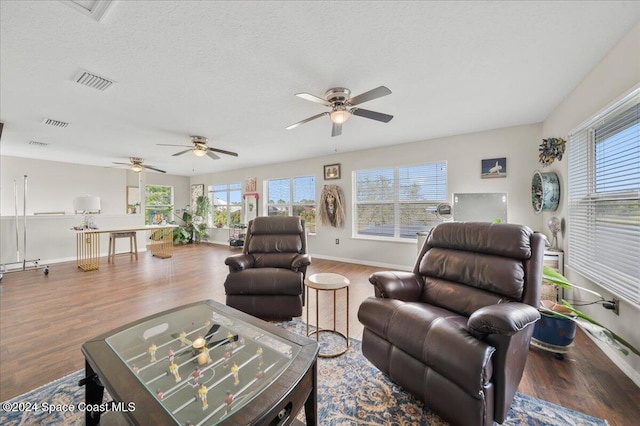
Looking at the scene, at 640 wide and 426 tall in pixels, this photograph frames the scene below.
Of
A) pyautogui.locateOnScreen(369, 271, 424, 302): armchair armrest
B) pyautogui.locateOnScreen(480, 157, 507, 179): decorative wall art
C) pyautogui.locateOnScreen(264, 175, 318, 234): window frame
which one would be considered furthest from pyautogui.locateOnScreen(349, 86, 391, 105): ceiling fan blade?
pyautogui.locateOnScreen(264, 175, 318, 234): window frame

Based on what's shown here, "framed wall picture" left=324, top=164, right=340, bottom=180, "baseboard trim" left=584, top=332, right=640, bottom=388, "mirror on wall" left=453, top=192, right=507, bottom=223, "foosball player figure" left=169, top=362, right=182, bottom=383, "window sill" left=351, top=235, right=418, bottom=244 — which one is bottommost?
"baseboard trim" left=584, top=332, right=640, bottom=388

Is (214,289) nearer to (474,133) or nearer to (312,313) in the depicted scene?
(312,313)

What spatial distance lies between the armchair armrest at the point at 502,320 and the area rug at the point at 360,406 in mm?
620

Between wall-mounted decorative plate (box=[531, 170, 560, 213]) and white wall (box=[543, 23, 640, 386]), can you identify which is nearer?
white wall (box=[543, 23, 640, 386])

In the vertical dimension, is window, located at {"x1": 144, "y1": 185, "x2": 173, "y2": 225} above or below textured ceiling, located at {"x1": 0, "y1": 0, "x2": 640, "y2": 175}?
below

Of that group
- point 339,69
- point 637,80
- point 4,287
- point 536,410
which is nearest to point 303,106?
point 339,69

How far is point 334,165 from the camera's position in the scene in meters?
5.60

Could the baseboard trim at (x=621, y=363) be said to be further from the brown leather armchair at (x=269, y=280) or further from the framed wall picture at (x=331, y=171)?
the framed wall picture at (x=331, y=171)

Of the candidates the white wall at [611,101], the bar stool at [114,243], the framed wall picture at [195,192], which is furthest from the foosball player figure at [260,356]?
the framed wall picture at [195,192]

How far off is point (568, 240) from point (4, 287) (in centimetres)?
773

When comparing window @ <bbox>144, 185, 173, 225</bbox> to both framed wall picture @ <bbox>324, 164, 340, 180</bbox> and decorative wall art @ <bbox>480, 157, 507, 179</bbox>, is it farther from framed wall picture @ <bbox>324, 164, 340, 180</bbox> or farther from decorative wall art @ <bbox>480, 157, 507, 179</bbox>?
decorative wall art @ <bbox>480, 157, 507, 179</bbox>

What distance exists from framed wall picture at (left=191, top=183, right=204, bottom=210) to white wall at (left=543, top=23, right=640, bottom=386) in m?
9.36

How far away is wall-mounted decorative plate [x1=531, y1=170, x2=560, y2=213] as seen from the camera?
117 inches

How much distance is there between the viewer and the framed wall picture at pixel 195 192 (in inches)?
348
